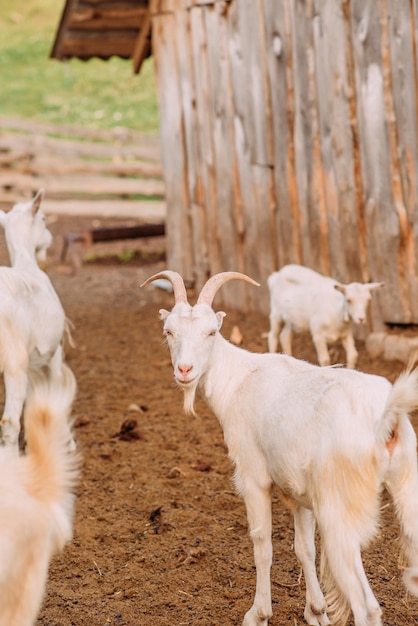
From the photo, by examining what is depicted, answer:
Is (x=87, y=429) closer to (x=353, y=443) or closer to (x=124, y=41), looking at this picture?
(x=353, y=443)

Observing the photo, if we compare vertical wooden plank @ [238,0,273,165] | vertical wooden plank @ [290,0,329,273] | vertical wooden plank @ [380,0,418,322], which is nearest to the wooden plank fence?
vertical wooden plank @ [238,0,273,165]

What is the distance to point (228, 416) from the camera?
464cm

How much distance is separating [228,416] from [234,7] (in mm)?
6413

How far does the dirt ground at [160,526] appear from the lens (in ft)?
15.3

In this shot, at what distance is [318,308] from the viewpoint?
25.5 feet

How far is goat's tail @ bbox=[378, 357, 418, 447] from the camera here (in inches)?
146

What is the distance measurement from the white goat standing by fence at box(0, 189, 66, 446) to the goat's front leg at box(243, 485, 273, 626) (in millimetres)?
2423

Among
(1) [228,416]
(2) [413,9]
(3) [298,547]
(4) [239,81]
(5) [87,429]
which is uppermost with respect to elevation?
(2) [413,9]

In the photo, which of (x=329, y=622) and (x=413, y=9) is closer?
(x=329, y=622)

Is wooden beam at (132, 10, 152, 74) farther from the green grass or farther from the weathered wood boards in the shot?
the green grass

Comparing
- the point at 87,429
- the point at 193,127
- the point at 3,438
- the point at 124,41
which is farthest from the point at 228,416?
the point at 124,41

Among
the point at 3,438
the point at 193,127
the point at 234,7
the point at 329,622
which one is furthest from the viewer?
the point at 193,127

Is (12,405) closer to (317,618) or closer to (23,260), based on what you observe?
(23,260)

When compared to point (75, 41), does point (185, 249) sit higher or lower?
lower
